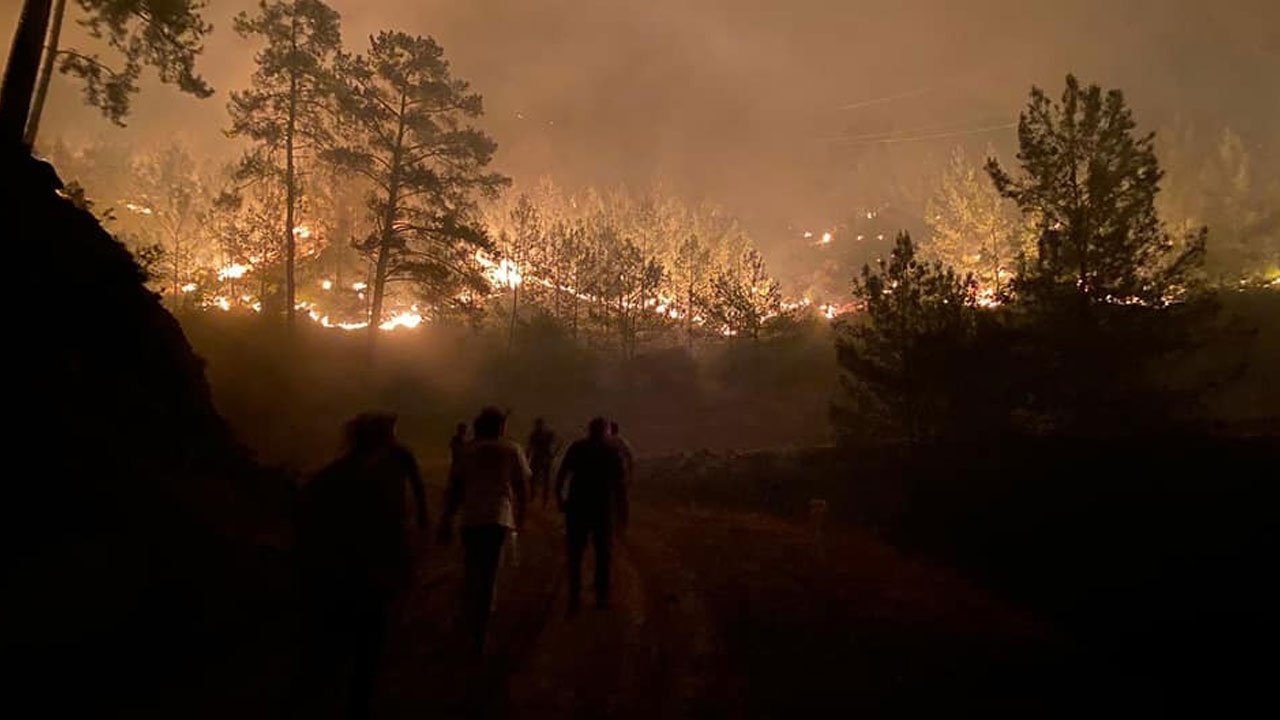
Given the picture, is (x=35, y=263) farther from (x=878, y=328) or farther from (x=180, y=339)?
(x=878, y=328)

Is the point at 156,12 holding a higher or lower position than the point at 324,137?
lower

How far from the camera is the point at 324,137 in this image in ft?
94.2

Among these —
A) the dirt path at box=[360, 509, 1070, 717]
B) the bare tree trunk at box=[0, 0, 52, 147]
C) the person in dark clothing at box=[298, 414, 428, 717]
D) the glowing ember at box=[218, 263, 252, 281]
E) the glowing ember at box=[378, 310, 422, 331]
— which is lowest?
the dirt path at box=[360, 509, 1070, 717]

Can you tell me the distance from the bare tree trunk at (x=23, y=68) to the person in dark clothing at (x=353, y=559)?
10.4m

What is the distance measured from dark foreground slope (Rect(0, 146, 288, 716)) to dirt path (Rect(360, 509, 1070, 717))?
1.97m

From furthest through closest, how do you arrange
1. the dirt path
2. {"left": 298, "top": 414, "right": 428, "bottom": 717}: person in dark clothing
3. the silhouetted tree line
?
the silhouetted tree line, the dirt path, {"left": 298, "top": 414, "right": 428, "bottom": 717}: person in dark clothing

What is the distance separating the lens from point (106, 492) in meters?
6.44

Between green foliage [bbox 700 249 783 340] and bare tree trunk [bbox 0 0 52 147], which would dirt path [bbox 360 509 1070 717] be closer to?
bare tree trunk [bbox 0 0 52 147]

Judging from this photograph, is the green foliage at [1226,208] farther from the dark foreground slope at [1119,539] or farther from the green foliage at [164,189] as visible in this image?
the green foliage at [164,189]

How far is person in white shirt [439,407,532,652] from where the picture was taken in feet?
21.1

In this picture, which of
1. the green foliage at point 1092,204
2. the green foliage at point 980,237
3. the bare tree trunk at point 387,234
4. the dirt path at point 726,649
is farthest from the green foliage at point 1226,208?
the dirt path at point 726,649

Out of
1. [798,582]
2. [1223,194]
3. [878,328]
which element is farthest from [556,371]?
[1223,194]

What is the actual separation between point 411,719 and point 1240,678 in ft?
A: 28.9

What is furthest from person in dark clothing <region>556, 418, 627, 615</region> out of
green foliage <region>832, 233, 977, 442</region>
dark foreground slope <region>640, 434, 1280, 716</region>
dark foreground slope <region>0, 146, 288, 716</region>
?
green foliage <region>832, 233, 977, 442</region>
